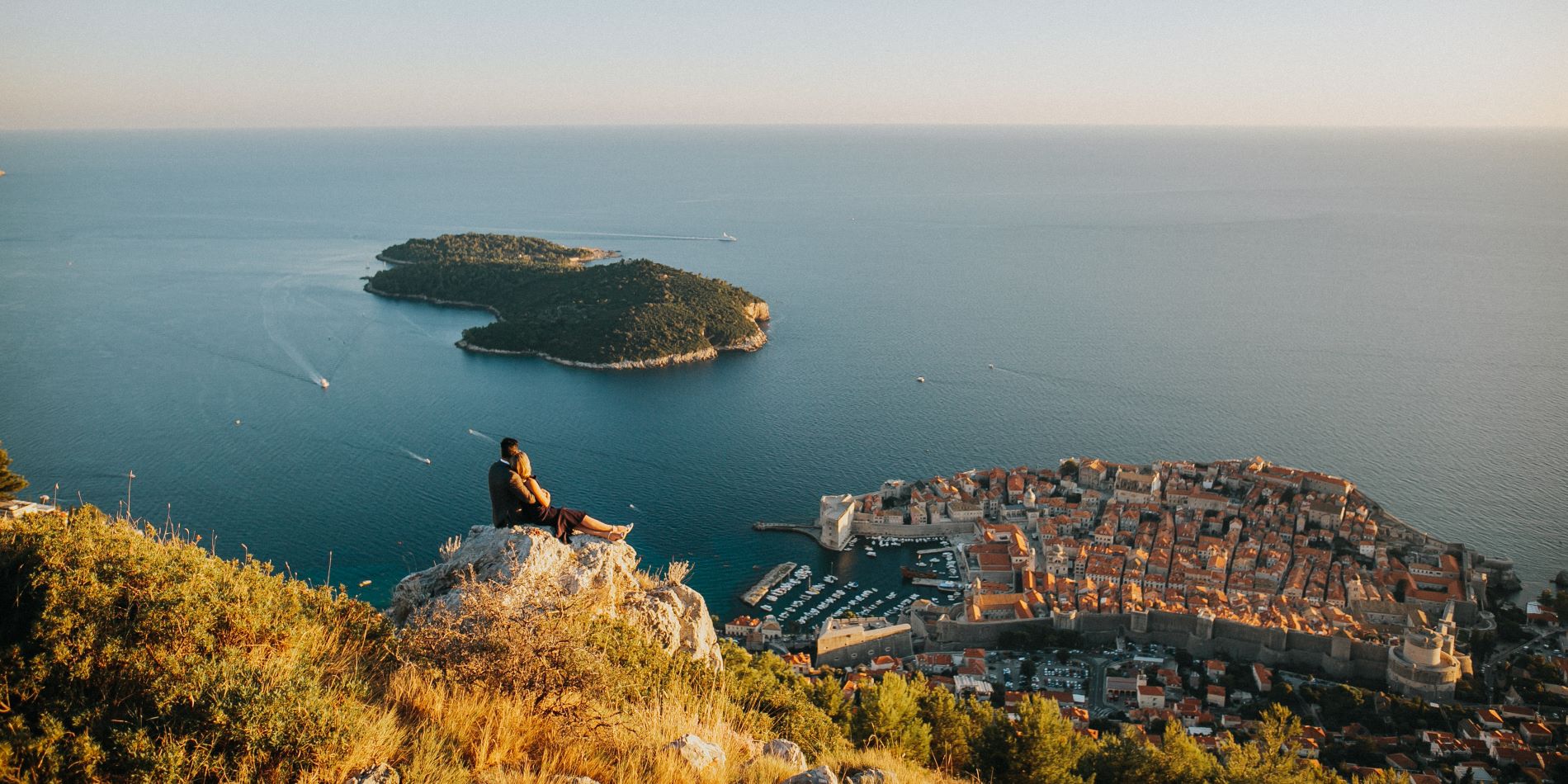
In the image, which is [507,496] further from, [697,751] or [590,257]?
[590,257]

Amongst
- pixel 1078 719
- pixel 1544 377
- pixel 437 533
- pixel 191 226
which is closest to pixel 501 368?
pixel 437 533

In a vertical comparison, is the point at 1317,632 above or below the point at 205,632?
below

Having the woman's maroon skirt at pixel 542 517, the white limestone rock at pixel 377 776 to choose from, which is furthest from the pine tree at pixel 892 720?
the white limestone rock at pixel 377 776

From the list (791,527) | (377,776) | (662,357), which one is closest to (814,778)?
(377,776)

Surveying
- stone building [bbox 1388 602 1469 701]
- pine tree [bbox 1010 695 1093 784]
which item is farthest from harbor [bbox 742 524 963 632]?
pine tree [bbox 1010 695 1093 784]

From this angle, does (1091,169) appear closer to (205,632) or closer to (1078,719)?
(1078,719)

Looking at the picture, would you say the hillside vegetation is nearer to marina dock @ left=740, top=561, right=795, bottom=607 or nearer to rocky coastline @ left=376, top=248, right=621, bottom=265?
marina dock @ left=740, top=561, right=795, bottom=607
